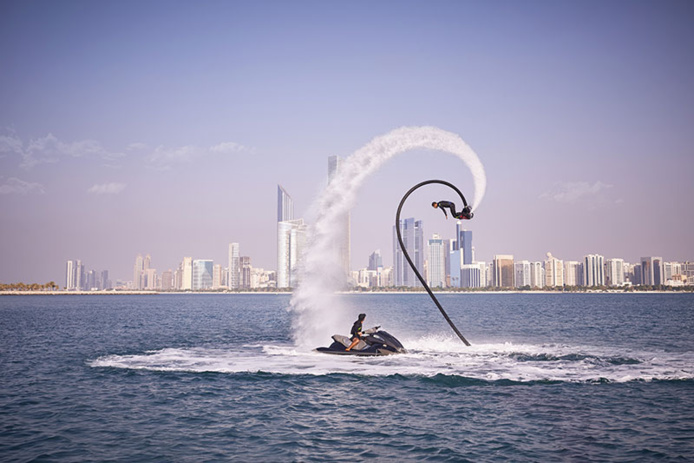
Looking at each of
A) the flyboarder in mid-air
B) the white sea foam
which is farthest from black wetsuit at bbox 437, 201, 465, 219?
the white sea foam

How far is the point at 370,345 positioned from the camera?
33.4m

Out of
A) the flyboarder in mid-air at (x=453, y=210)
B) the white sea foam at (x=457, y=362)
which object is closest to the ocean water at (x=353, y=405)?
the white sea foam at (x=457, y=362)

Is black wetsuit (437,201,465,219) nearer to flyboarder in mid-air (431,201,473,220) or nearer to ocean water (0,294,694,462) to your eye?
flyboarder in mid-air (431,201,473,220)

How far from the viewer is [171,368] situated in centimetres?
3033

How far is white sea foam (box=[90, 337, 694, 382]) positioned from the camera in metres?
26.9

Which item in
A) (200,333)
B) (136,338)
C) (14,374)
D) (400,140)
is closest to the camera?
(14,374)

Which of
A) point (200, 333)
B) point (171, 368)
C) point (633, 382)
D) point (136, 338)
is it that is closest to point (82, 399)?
point (171, 368)

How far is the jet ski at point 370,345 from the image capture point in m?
33.1

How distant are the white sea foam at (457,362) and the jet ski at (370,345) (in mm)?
661

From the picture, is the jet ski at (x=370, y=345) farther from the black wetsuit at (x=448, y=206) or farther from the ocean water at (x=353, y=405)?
the black wetsuit at (x=448, y=206)

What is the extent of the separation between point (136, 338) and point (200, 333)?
264 inches

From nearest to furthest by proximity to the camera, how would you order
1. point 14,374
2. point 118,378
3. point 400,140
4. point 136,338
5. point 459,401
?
point 459,401 → point 118,378 → point 14,374 → point 400,140 → point 136,338

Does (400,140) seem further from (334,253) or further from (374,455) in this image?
(374,455)

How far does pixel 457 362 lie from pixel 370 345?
18.6 ft
